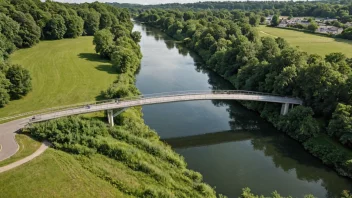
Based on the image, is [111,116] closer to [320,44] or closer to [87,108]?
[87,108]

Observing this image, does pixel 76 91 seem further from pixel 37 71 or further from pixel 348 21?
pixel 348 21

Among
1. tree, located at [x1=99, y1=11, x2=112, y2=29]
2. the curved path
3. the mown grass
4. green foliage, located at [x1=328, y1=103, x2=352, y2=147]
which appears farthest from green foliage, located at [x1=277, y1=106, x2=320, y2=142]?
tree, located at [x1=99, y1=11, x2=112, y2=29]

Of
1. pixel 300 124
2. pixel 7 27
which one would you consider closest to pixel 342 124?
pixel 300 124

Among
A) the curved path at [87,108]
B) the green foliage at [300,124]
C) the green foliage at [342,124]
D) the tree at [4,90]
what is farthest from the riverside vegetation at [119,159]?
the green foliage at [342,124]

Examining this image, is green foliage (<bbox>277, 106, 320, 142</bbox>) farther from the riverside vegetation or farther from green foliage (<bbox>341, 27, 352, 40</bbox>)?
green foliage (<bbox>341, 27, 352, 40</bbox>)

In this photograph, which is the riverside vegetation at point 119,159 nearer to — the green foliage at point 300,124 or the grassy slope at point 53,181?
the grassy slope at point 53,181

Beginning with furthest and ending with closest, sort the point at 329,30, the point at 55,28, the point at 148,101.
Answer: the point at 329,30, the point at 55,28, the point at 148,101

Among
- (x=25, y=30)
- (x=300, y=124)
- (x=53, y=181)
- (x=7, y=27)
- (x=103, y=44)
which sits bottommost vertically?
(x=300, y=124)
